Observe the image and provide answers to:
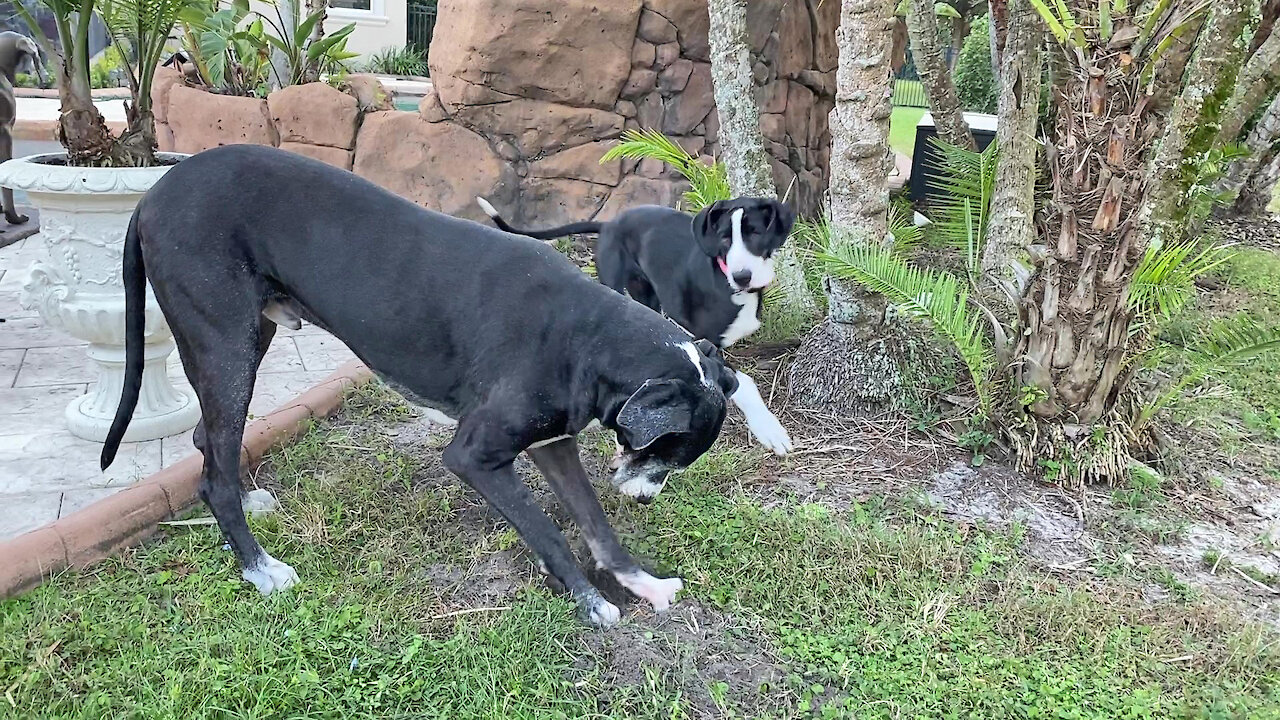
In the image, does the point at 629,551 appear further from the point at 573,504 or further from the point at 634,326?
the point at 634,326

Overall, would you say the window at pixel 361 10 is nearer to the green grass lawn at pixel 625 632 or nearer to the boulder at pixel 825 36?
the boulder at pixel 825 36

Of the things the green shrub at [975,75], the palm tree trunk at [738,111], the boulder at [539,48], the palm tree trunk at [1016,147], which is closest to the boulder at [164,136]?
the boulder at [539,48]

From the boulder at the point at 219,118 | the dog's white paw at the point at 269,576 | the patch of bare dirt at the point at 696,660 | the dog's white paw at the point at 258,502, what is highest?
the boulder at the point at 219,118

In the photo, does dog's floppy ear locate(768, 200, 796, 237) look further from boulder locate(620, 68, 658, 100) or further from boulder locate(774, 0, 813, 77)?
boulder locate(774, 0, 813, 77)

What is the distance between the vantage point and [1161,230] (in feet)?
14.1

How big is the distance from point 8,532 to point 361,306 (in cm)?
143

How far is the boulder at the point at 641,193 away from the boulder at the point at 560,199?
73mm

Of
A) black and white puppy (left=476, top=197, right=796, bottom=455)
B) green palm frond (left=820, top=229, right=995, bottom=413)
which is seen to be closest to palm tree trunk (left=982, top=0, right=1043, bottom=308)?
green palm frond (left=820, top=229, right=995, bottom=413)

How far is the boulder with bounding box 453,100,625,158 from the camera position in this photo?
631cm

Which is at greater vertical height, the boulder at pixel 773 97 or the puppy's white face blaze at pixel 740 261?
the boulder at pixel 773 97

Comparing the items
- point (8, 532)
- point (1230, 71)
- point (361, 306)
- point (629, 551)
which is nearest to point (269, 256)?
point (361, 306)

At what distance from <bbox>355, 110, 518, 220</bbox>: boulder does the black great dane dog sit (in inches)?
141

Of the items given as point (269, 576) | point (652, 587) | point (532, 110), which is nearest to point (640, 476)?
point (652, 587)

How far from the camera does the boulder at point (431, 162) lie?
6188mm
